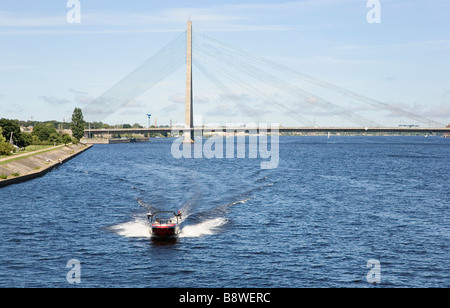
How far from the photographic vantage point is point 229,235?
157 feet

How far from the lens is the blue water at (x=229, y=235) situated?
3534 centimetres

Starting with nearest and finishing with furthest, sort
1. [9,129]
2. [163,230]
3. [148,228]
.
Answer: [163,230] < [148,228] < [9,129]

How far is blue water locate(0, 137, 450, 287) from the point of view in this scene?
3534cm

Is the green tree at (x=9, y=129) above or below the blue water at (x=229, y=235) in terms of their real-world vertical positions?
above

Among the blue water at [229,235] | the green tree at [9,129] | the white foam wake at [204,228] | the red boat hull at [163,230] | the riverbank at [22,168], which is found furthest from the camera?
the green tree at [9,129]

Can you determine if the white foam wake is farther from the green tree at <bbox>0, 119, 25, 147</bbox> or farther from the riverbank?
the green tree at <bbox>0, 119, 25, 147</bbox>

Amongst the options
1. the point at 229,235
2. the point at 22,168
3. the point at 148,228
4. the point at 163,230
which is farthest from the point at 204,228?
the point at 22,168

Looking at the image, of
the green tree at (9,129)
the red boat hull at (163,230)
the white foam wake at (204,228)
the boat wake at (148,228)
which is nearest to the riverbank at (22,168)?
the green tree at (9,129)

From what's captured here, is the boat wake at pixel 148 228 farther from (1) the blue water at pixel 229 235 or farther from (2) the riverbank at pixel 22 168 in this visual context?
(2) the riverbank at pixel 22 168

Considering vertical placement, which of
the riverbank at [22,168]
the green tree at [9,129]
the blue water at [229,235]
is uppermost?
the green tree at [9,129]

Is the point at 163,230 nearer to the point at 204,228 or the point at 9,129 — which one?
the point at 204,228
